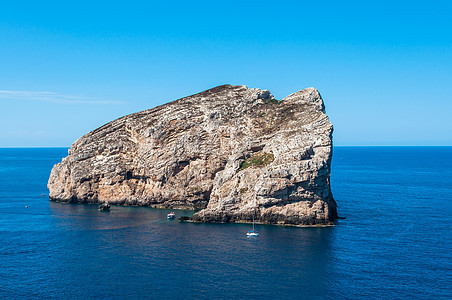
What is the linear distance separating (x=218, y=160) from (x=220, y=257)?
170ft

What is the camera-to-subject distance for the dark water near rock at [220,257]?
63.2 m

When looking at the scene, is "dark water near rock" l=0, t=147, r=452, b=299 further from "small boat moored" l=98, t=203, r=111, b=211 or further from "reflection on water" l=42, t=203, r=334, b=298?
"small boat moored" l=98, t=203, r=111, b=211

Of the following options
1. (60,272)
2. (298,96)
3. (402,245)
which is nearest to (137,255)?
(60,272)

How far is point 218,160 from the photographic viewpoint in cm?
12650

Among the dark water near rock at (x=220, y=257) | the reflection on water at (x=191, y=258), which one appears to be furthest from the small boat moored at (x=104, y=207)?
the reflection on water at (x=191, y=258)

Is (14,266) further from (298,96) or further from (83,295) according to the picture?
(298,96)

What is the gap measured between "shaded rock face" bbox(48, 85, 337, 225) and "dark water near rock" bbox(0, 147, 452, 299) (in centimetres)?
741

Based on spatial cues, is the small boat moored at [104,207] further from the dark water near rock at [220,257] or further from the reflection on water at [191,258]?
the reflection on water at [191,258]

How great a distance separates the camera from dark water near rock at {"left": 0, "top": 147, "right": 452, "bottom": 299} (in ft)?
207

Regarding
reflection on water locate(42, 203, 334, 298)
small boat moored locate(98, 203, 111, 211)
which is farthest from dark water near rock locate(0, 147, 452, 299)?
small boat moored locate(98, 203, 111, 211)

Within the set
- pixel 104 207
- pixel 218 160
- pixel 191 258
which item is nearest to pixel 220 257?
pixel 191 258

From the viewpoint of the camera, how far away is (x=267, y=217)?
102m

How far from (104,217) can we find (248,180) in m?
39.7

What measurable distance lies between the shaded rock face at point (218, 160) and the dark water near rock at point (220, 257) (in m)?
7.41
